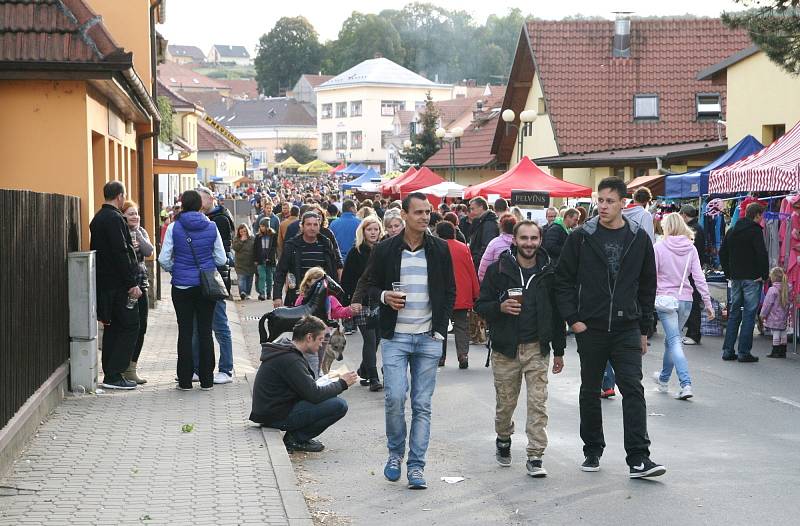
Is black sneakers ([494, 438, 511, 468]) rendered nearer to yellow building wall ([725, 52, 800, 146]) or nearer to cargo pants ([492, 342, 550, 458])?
cargo pants ([492, 342, 550, 458])

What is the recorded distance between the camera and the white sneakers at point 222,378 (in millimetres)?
12494

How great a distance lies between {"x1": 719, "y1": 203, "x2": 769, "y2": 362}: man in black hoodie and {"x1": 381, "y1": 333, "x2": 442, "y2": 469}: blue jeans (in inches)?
303

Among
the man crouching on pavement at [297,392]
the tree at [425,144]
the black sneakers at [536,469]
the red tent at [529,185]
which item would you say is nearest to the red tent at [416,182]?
the red tent at [529,185]

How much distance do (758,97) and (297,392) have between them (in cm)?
1949

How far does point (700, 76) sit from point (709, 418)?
19935mm

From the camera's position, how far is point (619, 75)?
1620 inches

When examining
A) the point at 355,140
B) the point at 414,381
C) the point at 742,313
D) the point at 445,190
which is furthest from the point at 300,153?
the point at 414,381

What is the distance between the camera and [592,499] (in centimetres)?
766

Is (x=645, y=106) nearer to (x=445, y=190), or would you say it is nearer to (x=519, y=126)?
(x=519, y=126)

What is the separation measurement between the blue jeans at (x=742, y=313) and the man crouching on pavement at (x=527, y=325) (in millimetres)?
6940

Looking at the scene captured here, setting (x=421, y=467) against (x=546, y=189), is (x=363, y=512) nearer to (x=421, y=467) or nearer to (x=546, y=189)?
(x=421, y=467)

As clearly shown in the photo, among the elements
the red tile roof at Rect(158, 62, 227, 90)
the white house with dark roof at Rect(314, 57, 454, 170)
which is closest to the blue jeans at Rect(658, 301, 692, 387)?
the white house with dark roof at Rect(314, 57, 454, 170)

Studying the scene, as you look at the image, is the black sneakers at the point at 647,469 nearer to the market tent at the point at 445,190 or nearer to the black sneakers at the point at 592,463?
the black sneakers at the point at 592,463

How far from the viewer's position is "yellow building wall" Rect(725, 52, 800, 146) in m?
24.7
